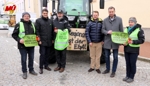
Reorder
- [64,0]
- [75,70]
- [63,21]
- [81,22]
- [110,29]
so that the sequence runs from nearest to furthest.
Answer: [110,29]
[63,21]
[75,70]
[81,22]
[64,0]

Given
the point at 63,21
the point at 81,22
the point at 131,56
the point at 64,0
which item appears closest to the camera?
the point at 131,56

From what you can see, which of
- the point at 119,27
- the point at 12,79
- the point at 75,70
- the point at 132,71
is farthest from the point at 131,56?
the point at 12,79

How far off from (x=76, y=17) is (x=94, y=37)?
1642 millimetres

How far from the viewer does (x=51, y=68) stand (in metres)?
7.17

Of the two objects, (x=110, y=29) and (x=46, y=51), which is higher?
(x=110, y=29)

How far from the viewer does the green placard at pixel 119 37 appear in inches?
226

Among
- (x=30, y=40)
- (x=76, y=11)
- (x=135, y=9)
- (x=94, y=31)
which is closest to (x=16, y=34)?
(x=30, y=40)

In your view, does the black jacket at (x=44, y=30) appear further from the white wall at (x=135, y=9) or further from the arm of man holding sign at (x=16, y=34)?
the white wall at (x=135, y=9)

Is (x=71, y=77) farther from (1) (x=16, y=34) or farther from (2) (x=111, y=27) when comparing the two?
(1) (x=16, y=34)

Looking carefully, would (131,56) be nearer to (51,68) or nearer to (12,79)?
(51,68)

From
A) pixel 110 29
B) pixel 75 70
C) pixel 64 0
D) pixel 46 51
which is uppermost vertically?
pixel 64 0

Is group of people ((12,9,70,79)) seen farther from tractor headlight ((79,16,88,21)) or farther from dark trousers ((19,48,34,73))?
tractor headlight ((79,16,88,21))

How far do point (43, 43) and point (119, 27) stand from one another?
7.32ft

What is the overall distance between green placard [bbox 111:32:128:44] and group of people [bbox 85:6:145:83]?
9 centimetres
